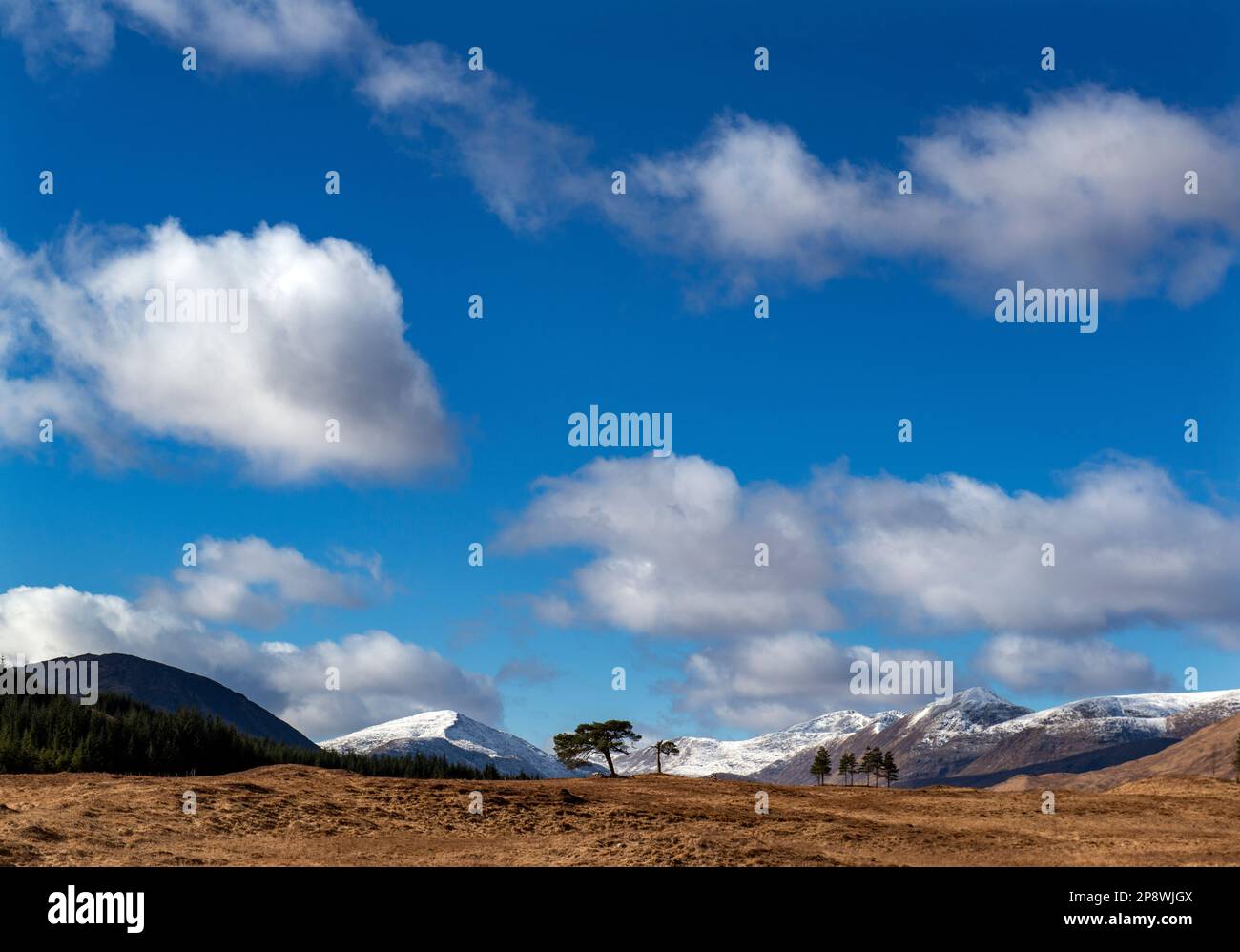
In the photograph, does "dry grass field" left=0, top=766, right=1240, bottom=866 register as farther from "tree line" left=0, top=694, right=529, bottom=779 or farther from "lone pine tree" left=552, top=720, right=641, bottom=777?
"lone pine tree" left=552, top=720, right=641, bottom=777

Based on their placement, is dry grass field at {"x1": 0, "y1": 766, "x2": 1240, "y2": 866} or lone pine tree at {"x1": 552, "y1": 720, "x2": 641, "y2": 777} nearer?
dry grass field at {"x1": 0, "y1": 766, "x2": 1240, "y2": 866}

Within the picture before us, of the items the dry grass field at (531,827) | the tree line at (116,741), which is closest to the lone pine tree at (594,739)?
the tree line at (116,741)

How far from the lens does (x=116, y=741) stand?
261 ft

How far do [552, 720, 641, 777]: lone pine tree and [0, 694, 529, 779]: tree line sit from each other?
30055 mm

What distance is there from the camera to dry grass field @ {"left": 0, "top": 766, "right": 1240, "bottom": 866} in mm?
40250

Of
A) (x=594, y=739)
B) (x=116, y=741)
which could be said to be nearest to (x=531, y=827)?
(x=116, y=741)

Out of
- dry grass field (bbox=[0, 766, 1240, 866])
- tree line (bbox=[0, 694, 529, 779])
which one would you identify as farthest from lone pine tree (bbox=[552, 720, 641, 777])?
dry grass field (bbox=[0, 766, 1240, 866])

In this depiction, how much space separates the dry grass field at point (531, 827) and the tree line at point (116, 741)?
15533mm

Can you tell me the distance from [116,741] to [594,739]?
180 ft

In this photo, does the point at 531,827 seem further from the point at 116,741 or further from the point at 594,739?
the point at 594,739

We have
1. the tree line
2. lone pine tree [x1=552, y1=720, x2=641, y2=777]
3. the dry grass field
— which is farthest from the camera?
lone pine tree [x1=552, y1=720, x2=641, y2=777]

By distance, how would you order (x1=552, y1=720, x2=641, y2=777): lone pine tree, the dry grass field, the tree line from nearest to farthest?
the dry grass field, the tree line, (x1=552, y1=720, x2=641, y2=777): lone pine tree

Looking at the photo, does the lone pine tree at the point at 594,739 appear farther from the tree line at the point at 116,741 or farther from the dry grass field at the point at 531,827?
the dry grass field at the point at 531,827

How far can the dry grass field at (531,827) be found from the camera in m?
40.2
